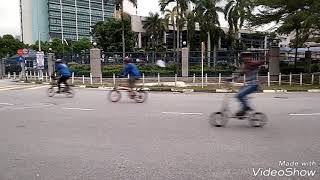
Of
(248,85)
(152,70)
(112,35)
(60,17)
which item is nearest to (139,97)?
(248,85)

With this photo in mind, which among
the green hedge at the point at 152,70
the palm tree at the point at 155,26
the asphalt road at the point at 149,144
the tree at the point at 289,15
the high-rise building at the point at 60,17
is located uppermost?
the high-rise building at the point at 60,17

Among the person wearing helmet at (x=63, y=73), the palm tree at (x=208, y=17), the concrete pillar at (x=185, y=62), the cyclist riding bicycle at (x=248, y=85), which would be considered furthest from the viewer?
the palm tree at (x=208, y=17)

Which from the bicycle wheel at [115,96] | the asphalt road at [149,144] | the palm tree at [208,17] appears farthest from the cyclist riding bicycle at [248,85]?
the palm tree at [208,17]

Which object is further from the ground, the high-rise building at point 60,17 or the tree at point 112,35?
the high-rise building at point 60,17

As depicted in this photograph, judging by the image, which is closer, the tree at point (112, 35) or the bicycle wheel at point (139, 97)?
the bicycle wheel at point (139, 97)

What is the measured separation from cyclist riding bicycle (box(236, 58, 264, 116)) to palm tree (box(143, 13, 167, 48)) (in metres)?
69.5

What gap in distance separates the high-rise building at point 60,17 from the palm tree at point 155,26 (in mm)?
38519

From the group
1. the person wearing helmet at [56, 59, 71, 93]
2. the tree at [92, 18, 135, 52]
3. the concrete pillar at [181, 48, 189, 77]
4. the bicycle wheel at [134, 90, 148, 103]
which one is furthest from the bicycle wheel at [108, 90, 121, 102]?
the tree at [92, 18, 135, 52]

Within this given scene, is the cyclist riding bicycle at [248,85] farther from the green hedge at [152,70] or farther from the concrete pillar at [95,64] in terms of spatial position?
the green hedge at [152,70]

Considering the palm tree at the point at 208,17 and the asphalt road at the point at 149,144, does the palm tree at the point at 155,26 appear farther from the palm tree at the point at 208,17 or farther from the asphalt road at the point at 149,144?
the asphalt road at the point at 149,144

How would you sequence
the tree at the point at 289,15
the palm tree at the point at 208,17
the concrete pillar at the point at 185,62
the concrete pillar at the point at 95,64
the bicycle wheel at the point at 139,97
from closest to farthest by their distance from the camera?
the bicycle wheel at the point at 139,97
the tree at the point at 289,15
the concrete pillar at the point at 95,64
the concrete pillar at the point at 185,62
the palm tree at the point at 208,17

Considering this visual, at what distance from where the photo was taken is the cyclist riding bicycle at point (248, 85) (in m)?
11.0

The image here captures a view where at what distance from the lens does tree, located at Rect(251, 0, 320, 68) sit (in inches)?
1225

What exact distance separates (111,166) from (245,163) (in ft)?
6.82
